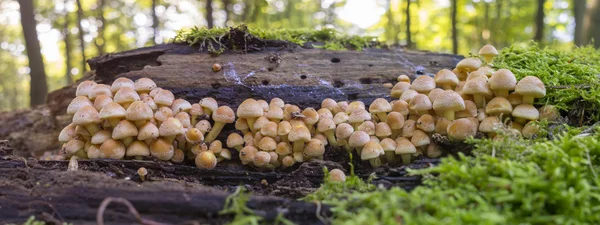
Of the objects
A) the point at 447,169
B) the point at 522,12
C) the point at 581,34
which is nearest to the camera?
the point at 447,169

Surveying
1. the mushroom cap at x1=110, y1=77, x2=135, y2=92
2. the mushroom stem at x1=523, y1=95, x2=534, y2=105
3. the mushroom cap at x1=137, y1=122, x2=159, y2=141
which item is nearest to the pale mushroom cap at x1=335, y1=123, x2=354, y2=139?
the mushroom stem at x1=523, y1=95, x2=534, y2=105

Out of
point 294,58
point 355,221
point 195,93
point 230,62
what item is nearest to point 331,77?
Result: point 294,58

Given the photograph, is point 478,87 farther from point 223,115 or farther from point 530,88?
point 223,115

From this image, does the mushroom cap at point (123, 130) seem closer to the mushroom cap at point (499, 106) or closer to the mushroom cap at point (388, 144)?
the mushroom cap at point (388, 144)

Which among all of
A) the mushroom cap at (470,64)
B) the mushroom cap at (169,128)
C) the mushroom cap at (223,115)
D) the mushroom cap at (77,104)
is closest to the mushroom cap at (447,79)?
the mushroom cap at (470,64)

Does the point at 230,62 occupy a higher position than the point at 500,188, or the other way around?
the point at 230,62

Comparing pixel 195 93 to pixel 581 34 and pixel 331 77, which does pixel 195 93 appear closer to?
pixel 331 77

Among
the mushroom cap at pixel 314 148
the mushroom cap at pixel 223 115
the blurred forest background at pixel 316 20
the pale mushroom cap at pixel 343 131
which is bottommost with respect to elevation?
the mushroom cap at pixel 314 148
